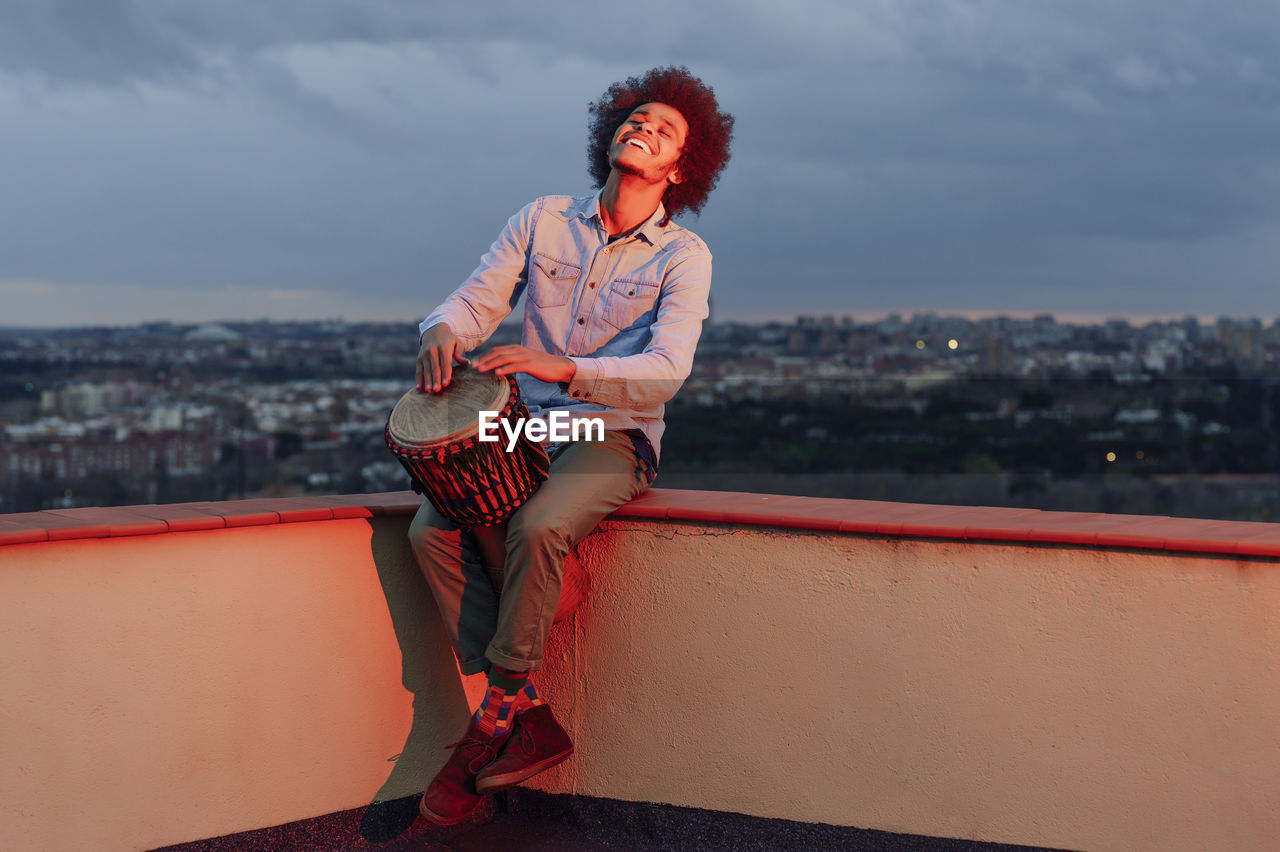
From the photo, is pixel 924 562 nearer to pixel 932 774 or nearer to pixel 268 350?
pixel 932 774

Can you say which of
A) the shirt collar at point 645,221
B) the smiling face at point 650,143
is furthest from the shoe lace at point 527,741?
the smiling face at point 650,143

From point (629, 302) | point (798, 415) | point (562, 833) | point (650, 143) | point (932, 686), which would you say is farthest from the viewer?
point (798, 415)

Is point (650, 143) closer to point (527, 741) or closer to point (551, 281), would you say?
point (551, 281)

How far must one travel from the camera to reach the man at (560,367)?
231 centimetres

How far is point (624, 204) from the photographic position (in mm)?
2811

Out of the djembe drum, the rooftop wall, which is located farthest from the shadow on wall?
the djembe drum

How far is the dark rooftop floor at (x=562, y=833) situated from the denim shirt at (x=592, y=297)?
33.6 inches

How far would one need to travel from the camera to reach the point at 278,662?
2.34 m

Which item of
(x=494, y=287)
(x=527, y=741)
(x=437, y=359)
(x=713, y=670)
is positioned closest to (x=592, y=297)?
(x=494, y=287)

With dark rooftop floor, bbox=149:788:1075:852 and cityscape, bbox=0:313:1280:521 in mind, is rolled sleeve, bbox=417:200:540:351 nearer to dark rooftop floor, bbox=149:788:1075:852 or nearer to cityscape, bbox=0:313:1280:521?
dark rooftop floor, bbox=149:788:1075:852

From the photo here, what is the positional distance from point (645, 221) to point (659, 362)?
0.50 m

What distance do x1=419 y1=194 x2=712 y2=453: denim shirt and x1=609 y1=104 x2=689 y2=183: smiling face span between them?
0.12 m

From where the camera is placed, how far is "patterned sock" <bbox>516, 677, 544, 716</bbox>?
2412 millimetres

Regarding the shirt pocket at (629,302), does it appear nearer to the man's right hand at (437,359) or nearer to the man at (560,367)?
the man at (560,367)
